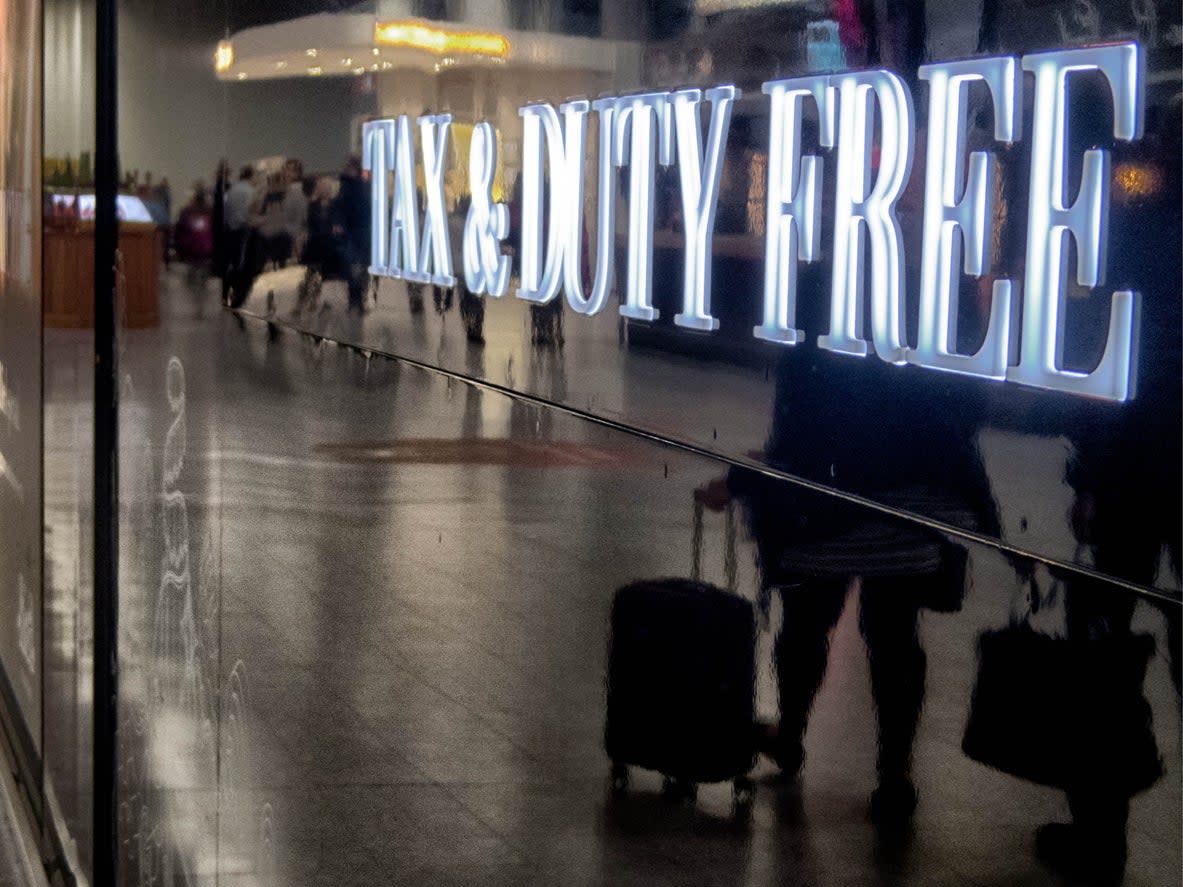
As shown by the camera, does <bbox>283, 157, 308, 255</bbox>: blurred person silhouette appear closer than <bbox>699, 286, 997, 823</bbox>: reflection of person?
No

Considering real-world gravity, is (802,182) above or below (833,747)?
above

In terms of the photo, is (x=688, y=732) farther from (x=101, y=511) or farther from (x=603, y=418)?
(x=101, y=511)

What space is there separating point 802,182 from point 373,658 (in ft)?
3.47

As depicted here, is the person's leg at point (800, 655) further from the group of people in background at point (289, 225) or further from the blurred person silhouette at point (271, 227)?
the blurred person silhouette at point (271, 227)

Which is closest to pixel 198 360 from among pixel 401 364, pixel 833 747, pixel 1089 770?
pixel 401 364

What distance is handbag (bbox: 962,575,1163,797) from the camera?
3.81 ft

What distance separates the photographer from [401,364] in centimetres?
240

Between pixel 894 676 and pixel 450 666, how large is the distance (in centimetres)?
85

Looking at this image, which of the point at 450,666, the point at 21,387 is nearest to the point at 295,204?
the point at 450,666

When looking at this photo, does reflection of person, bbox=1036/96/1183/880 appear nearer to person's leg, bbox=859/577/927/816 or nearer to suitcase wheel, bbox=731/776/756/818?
person's leg, bbox=859/577/927/816

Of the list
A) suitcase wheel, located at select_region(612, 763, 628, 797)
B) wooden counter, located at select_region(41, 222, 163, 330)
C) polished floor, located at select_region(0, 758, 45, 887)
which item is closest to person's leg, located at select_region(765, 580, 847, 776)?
suitcase wheel, located at select_region(612, 763, 628, 797)

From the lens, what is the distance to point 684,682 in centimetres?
174

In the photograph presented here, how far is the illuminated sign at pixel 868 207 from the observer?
3.89ft

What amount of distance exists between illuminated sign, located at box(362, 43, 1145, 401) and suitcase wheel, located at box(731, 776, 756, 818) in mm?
423
